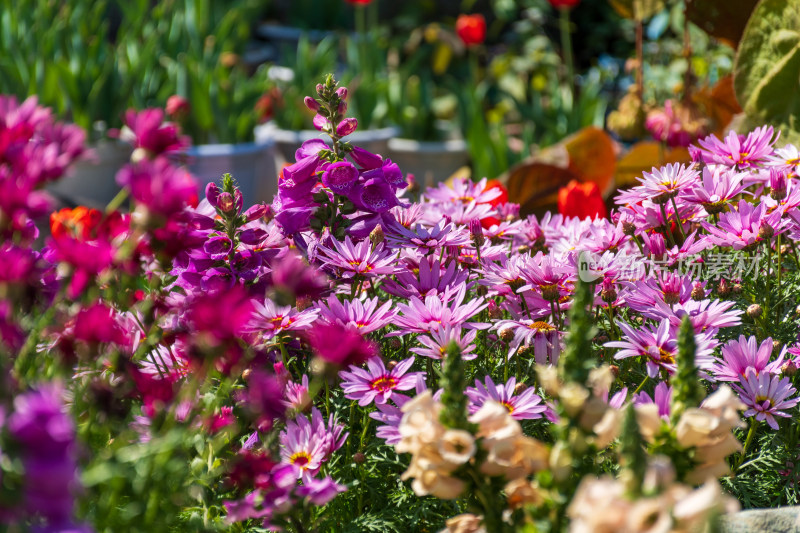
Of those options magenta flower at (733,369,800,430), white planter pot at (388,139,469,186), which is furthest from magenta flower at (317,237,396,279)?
white planter pot at (388,139,469,186)

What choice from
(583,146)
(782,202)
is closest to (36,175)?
(782,202)

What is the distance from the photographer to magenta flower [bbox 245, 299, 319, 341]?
0.80 metres

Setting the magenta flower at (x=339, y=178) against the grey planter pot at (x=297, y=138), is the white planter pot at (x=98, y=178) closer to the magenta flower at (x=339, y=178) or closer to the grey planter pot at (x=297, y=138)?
the grey planter pot at (x=297, y=138)

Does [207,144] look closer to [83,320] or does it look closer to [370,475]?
[370,475]

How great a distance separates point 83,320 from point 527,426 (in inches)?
18.6

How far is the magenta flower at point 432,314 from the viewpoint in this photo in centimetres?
80

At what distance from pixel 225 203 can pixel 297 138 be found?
2.30 meters

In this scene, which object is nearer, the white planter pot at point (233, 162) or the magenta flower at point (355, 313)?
the magenta flower at point (355, 313)

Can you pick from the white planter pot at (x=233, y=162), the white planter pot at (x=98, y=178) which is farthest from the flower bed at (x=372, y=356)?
the white planter pot at (x=98, y=178)

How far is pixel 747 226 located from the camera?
905 mm

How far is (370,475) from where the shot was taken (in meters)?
0.84

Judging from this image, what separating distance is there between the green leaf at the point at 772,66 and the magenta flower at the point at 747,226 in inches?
29.0

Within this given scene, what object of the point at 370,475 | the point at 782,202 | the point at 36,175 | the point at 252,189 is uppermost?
the point at 36,175

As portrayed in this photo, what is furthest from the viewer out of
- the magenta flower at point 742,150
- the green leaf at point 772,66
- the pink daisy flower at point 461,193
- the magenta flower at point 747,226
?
the green leaf at point 772,66
